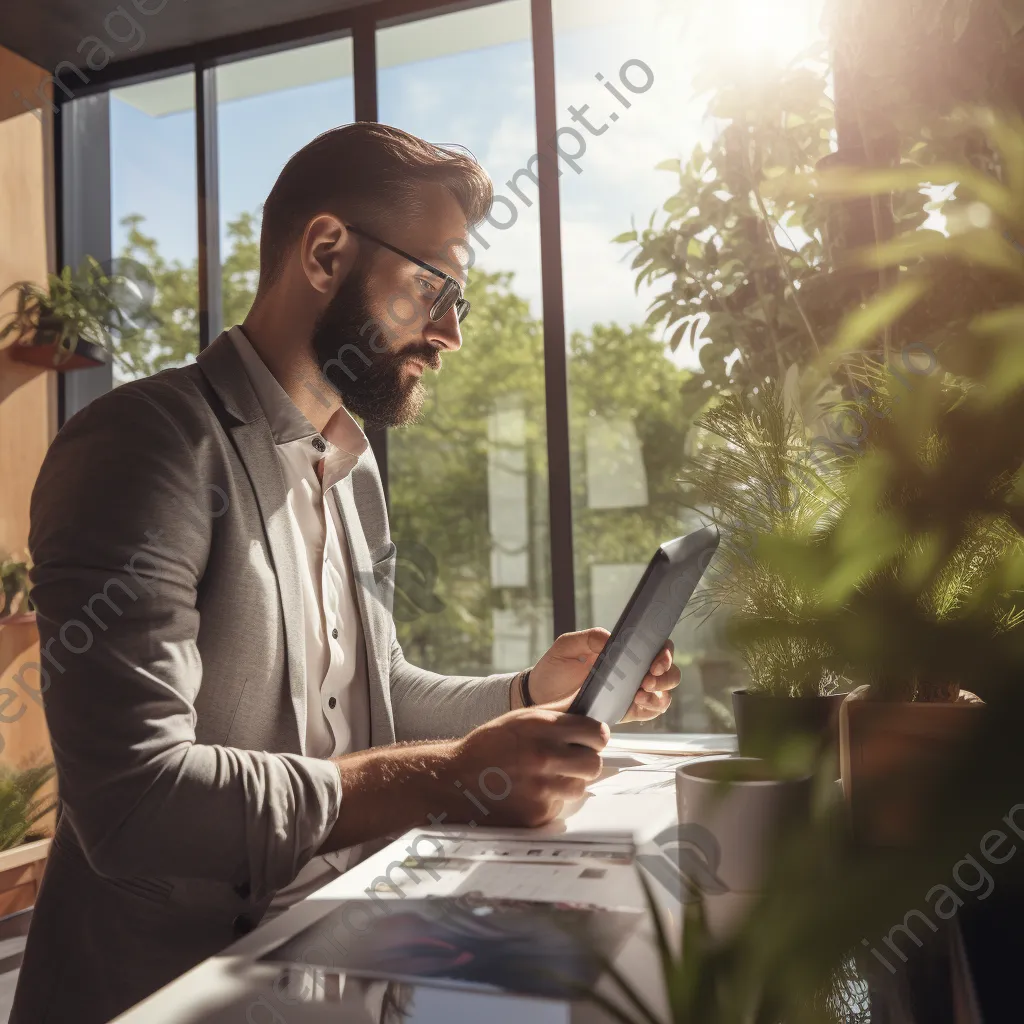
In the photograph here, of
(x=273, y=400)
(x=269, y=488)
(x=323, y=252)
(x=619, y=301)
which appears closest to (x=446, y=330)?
(x=323, y=252)

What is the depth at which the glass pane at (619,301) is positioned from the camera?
8.21 ft

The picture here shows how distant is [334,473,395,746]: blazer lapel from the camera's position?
133 centimetres

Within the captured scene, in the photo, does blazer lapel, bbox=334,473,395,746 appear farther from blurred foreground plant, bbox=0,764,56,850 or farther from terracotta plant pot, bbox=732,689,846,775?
blurred foreground plant, bbox=0,764,56,850

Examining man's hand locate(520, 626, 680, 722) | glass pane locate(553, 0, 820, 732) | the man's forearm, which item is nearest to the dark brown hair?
man's hand locate(520, 626, 680, 722)

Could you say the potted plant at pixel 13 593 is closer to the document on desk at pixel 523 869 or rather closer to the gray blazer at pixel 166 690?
the gray blazer at pixel 166 690

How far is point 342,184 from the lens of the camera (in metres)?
1.41

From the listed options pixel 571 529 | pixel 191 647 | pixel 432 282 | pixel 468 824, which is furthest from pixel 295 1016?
pixel 571 529

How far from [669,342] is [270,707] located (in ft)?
4.53

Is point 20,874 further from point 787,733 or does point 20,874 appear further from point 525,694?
point 787,733

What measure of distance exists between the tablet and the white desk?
105 mm

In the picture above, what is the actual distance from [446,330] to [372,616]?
50cm

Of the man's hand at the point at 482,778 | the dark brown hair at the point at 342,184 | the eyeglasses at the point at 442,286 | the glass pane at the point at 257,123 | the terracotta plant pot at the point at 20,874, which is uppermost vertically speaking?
the glass pane at the point at 257,123

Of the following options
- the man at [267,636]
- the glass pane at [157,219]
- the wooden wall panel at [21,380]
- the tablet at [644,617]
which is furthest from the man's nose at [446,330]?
the wooden wall panel at [21,380]

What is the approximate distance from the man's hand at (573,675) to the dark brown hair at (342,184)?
709mm
